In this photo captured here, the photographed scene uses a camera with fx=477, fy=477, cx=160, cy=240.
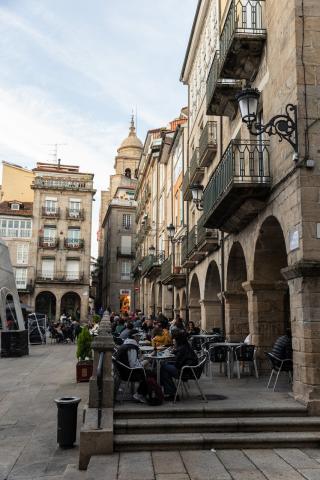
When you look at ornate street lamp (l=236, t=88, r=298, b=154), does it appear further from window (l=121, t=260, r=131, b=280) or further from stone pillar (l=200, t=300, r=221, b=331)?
window (l=121, t=260, r=131, b=280)

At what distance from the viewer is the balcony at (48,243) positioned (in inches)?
2016

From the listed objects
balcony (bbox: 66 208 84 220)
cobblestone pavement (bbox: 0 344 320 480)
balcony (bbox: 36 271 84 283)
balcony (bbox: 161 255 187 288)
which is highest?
balcony (bbox: 66 208 84 220)

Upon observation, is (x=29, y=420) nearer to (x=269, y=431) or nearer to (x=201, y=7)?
(x=269, y=431)

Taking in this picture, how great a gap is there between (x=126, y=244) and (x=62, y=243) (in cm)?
829

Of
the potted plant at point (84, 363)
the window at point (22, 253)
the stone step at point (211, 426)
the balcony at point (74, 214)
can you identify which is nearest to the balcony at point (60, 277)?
the window at point (22, 253)

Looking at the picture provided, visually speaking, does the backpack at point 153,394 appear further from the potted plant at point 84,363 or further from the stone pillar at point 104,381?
the potted plant at point 84,363

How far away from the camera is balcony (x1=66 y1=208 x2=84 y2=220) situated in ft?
172

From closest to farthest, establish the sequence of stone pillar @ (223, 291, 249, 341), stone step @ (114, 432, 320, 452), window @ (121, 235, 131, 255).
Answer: stone step @ (114, 432, 320, 452)
stone pillar @ (223, 291, 249, 341)
window @ (121, 235, 131, 255)

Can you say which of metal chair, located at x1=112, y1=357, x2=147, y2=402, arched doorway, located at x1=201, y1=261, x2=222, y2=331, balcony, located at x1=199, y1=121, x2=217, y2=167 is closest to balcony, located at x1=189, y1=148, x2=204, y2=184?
balcony, located at x1=199, y1=121, x2=217, y2=167

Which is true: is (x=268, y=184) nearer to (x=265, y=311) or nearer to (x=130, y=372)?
(x=265, y=311)

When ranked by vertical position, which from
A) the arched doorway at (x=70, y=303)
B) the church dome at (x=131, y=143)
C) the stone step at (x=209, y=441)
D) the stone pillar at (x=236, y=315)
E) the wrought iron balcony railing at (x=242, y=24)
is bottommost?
the stone step at (x=209, y=441)

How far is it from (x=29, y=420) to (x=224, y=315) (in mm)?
6957

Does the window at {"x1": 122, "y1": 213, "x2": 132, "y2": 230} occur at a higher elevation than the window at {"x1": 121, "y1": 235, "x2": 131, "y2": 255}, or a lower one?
higher

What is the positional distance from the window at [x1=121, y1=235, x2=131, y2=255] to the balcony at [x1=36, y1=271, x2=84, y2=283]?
280 inches
